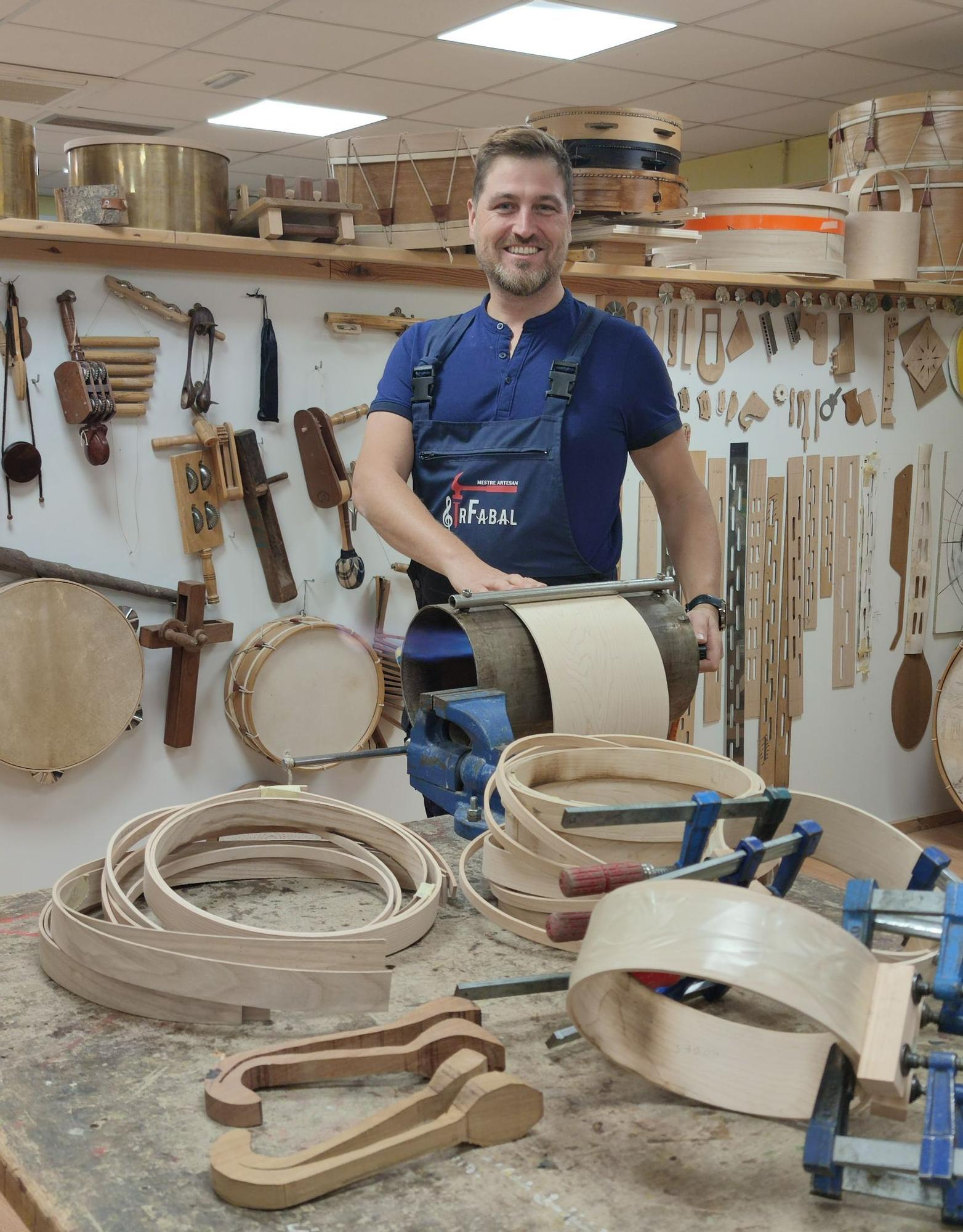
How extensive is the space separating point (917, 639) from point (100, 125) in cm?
724

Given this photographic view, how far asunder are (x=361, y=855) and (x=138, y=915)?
1.38 ft

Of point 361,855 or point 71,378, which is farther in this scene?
point 71,378

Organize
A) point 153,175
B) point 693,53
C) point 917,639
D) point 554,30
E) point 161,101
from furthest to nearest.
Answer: point 161,101 → point 693,53 → point 554,30 → point 917,639 → point 153,175

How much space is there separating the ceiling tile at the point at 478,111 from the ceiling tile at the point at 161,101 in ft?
4.49

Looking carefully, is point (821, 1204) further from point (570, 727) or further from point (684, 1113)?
point (570, 727)

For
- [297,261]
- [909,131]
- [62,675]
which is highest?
[909,131]

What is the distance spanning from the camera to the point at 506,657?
215 centimetres

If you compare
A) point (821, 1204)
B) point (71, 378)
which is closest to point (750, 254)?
point (71, 378)

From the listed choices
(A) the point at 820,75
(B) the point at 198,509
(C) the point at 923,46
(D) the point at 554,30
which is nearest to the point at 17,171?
(B) the point at 198,509

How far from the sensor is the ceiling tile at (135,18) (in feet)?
20.8

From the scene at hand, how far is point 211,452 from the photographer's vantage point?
3.83m

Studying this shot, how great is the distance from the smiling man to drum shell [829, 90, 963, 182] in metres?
2.59

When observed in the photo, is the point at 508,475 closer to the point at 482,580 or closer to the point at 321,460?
the point at 482,580

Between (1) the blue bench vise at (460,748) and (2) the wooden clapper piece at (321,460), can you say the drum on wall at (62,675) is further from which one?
(1) the blue bench vise at (460,748)
